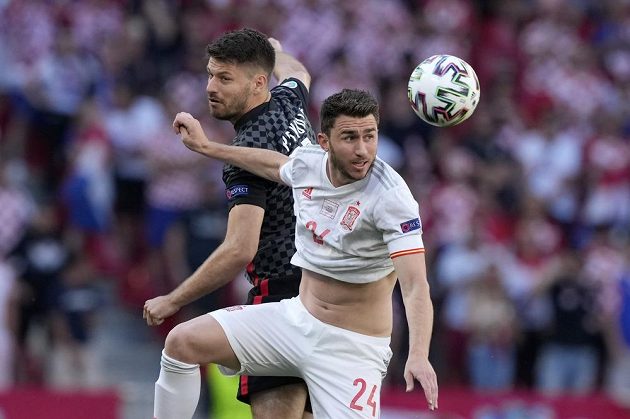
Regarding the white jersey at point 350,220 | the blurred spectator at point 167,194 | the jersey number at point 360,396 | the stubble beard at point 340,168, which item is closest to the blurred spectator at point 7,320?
the blurred spectator at point 167,194

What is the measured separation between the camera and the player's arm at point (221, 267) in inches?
293

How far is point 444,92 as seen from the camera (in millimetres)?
7426

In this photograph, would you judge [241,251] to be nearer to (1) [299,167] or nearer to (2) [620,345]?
(1) [299,167]

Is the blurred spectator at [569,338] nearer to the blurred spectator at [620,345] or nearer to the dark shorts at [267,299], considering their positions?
the blurred spectator at [620,345]

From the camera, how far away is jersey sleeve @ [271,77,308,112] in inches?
329

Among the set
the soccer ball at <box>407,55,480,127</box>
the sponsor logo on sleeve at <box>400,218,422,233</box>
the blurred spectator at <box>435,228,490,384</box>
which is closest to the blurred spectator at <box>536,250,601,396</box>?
the blurred spectator at <box>435,228,490,384</box>

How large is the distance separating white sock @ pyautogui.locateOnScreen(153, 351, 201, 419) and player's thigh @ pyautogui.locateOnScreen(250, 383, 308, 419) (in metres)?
0.43

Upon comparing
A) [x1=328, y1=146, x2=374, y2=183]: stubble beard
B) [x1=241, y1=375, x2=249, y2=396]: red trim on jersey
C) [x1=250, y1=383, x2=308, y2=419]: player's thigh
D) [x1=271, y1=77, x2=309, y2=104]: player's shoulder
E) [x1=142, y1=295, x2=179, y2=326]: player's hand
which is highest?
[x1=271, y1=77, x2=309, y2=104]: player's shoulder

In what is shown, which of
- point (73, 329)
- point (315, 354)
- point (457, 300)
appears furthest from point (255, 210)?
point (457, 300)

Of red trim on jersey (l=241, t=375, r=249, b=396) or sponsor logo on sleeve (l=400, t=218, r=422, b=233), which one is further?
red trim on jersey (l=241, t=375, r=249, b=396)

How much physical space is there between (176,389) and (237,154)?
1386mm

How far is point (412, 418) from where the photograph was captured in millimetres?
13039

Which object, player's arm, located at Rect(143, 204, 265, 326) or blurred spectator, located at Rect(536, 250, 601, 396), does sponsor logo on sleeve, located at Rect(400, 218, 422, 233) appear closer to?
player's arm, located at Rect(143, 204, 265, 326)

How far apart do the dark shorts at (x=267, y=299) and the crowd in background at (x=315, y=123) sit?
590 cm
